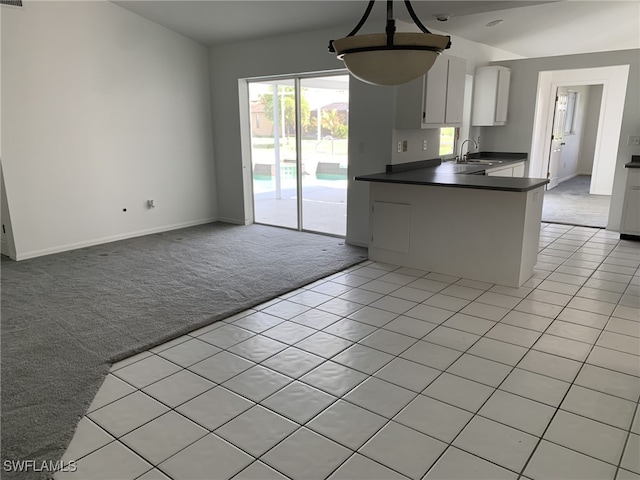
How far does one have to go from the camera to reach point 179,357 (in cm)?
289

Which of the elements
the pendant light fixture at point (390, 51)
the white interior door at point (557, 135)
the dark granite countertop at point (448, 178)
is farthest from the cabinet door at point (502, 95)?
the pendant light fixture at point (390, 51)

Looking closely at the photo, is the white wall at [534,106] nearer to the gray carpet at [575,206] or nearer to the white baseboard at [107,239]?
the gray carpet at [575,206]

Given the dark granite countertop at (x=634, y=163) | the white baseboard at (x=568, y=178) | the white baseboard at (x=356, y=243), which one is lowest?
the white baseboard at (x=356, y=243)

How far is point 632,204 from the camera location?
17.7ft

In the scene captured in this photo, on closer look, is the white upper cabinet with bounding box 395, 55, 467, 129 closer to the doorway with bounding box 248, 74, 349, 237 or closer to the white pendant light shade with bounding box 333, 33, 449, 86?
the doorway with bounding box 248, 74, 349, 237

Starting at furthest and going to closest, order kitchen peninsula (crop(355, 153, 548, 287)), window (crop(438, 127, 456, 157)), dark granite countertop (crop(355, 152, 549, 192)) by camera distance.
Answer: window (crop(438, 127, 456, 157)), kitchen peninsula (crop(355, 153, 548, 287)), dark granite countertop (crop(355, 152, 549, 192))

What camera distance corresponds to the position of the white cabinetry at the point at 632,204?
5.36 meters

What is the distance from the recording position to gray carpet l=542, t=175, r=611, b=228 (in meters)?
6.61

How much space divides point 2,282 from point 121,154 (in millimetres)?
2114

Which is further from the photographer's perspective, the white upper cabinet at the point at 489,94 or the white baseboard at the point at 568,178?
the white baseboard at the point at 568,178

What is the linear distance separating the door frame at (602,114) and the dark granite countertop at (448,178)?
3145 millimetres

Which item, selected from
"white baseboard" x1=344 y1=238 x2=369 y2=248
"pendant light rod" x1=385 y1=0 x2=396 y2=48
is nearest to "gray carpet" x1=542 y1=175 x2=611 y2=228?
"white baseboard" x1=344 y1=238 x2=369 y2=248

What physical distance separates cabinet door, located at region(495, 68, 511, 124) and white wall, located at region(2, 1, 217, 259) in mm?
4141

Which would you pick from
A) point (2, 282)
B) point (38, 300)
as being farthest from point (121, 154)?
point (38, 300)
